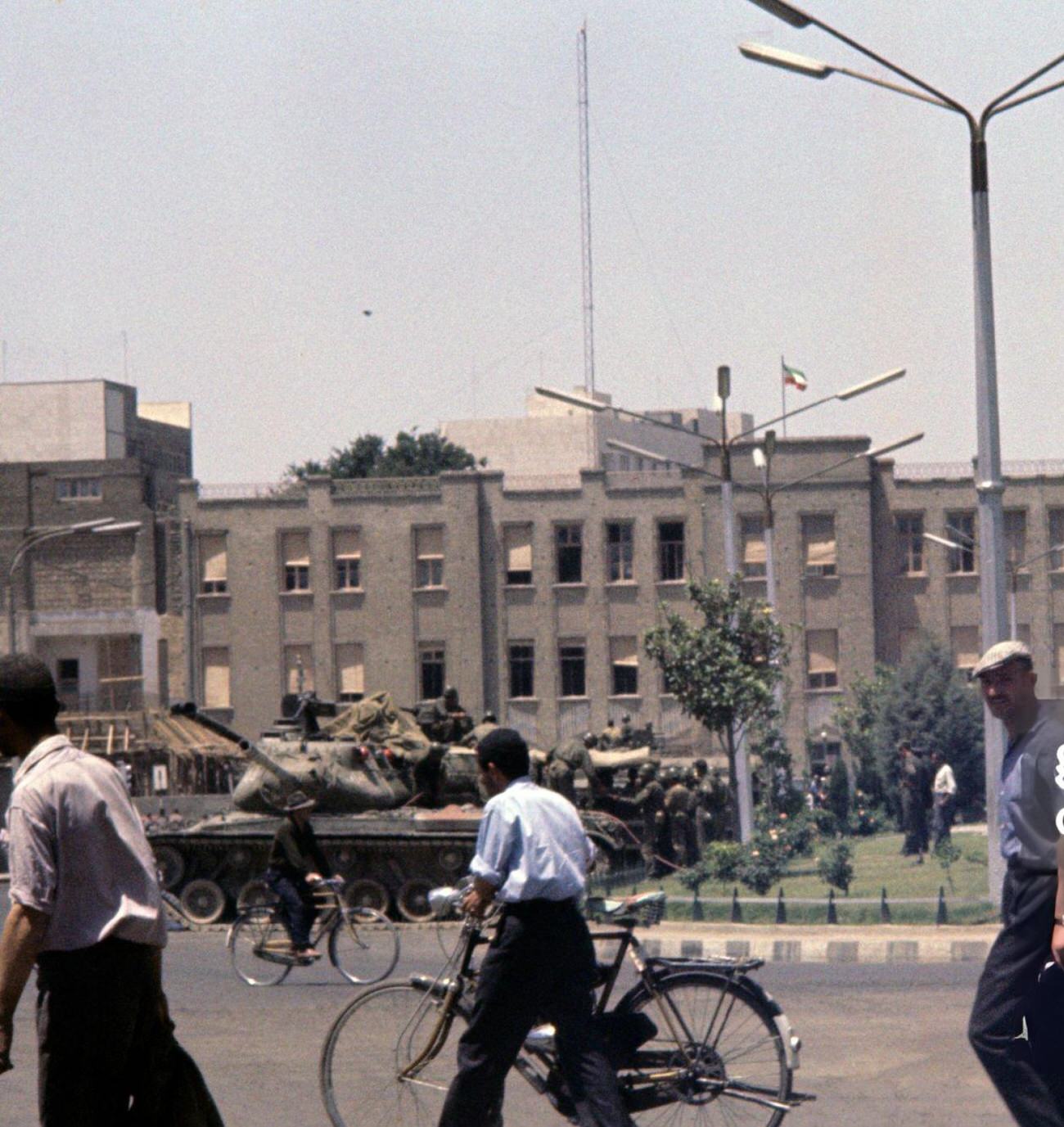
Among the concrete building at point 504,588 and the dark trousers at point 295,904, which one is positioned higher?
the concrete building at point 504,588

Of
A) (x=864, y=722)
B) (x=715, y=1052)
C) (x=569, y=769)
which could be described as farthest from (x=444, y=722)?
(x=864, y=722)

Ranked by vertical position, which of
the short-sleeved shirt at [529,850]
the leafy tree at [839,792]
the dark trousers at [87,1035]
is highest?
the short-sleeved shirt at [529,850]

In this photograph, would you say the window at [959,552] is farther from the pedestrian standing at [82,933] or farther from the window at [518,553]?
the pedestrian standing at [82,933]

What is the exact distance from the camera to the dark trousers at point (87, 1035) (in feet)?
18.2

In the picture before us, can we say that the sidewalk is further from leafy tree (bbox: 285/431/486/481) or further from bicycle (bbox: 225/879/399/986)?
leafy tree (bbox: 285/431/486/481)

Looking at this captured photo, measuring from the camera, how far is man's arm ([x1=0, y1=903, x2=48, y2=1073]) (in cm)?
544

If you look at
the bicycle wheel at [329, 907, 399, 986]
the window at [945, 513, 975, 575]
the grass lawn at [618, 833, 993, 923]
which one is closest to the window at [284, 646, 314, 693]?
the window at [945, 513, 975, 575]

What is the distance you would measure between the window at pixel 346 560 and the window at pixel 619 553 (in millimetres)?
7362

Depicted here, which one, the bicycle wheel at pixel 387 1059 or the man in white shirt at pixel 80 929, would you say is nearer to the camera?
the man in white shirt at pixel 80 929

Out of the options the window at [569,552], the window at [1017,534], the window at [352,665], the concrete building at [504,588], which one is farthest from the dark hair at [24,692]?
the window at [352,665]

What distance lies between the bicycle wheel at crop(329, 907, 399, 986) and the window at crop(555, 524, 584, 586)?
1883 inches

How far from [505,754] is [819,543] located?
56283 mm

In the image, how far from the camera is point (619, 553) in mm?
64625

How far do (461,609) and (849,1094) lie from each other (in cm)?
5555
